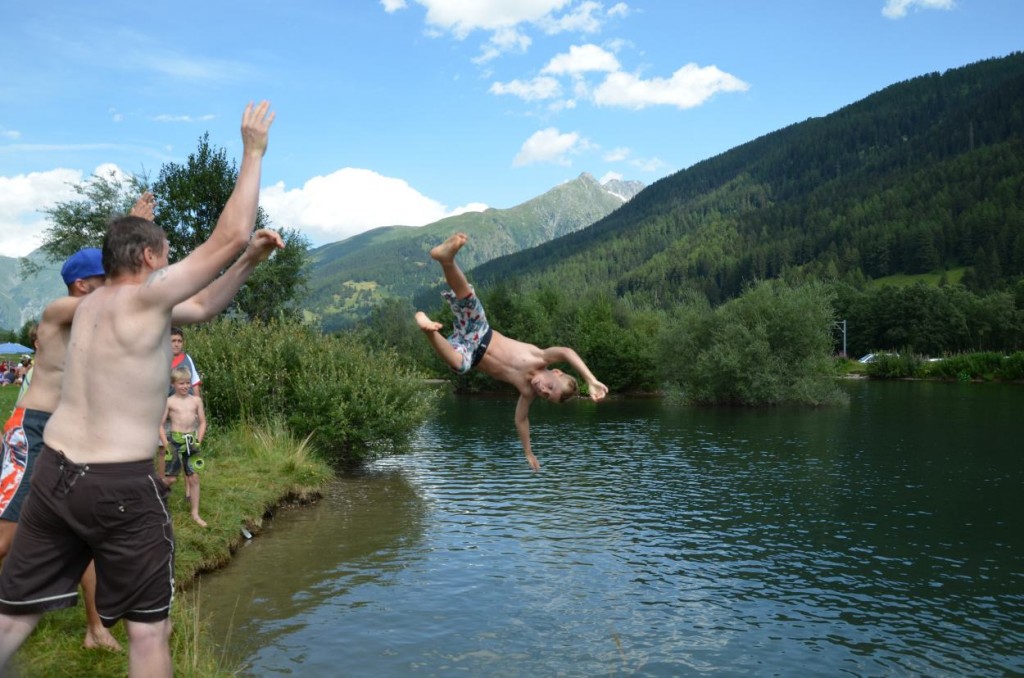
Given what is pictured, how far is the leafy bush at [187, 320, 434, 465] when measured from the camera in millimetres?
24656

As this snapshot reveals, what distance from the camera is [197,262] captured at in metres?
4.03

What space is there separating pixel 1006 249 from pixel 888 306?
37849mm

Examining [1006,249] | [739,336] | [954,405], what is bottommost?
[954,405]

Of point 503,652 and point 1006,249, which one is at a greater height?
point 1006,249

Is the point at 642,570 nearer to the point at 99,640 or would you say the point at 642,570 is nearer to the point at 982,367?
the point at 99,640

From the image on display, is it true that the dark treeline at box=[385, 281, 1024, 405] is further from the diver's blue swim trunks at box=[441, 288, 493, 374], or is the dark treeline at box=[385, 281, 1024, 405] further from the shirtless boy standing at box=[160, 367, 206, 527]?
the diver's blue swim trunks at box=[441, 288, 493, 374]

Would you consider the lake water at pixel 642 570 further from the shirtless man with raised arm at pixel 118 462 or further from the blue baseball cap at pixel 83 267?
the shirtless man with raised arm at pixel 118 462

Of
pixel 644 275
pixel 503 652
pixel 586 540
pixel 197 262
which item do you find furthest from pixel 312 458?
pixel 644 275

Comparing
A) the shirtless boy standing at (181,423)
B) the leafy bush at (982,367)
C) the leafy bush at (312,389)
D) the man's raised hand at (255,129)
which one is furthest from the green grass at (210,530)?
the leafy bush at (982,367)

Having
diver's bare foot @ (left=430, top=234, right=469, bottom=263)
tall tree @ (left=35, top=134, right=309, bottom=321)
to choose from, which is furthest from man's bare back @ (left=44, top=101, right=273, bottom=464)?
tall tree @ (left=35, top=134, right=309, bottom=321)

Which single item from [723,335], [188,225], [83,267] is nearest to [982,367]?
[723,335]

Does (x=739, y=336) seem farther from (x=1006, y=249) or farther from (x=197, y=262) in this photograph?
(x=1006, y=249)

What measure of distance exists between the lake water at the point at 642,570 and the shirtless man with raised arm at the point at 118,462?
20.8ft

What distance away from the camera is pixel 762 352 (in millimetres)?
53719
